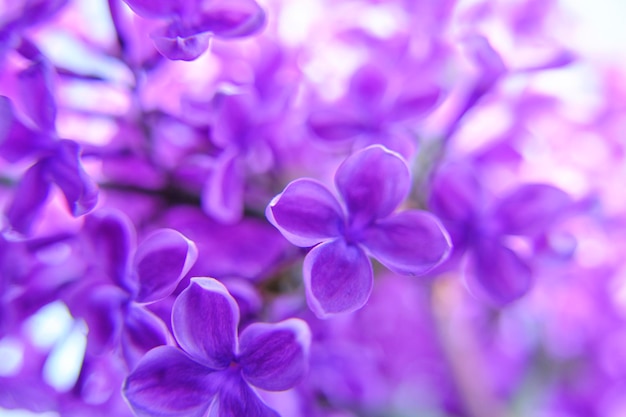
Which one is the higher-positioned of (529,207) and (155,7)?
(155,7)

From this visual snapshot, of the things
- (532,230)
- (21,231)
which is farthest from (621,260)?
(21,231)

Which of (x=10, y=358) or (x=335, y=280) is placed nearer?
(x=335, y=280)

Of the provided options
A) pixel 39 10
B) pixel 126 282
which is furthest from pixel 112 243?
pixel 39 10

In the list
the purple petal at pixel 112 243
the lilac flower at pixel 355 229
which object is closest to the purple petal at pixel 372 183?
the lilac flower at pixel 355 229

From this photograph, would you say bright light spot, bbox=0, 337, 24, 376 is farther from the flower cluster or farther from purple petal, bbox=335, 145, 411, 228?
purple petal, bbox=335, 145, 411, 228

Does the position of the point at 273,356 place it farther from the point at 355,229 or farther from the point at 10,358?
the point at 10,358

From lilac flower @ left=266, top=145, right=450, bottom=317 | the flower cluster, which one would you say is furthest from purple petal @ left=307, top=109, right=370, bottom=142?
lilac flower @ left=266, top=145, right=450, bottom=317
